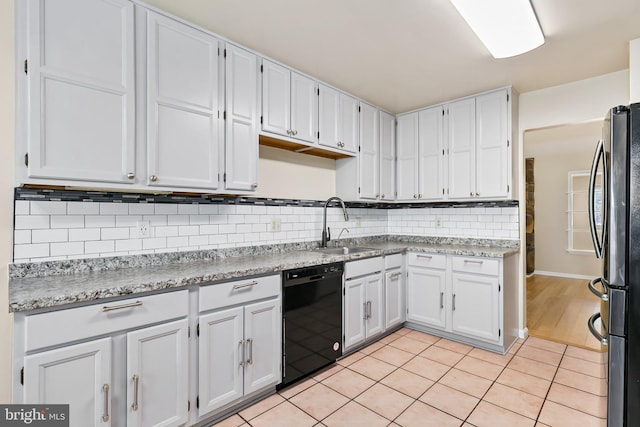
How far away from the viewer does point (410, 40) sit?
88.9 inches

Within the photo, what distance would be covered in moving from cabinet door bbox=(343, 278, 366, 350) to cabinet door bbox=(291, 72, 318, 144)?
4.35 ft

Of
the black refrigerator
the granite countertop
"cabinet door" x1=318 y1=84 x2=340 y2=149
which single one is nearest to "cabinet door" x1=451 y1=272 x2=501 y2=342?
the granite countertop

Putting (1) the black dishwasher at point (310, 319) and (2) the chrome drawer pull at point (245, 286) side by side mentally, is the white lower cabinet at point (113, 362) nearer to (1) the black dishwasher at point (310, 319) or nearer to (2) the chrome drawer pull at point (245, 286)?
(2) the chrome drawer pull at point (245, 286)

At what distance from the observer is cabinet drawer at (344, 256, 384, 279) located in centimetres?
270

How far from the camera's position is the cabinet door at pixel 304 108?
2666 mm

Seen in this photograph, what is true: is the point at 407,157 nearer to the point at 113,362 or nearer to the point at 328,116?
the point at 328,116

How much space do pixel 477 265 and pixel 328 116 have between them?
6.41ft

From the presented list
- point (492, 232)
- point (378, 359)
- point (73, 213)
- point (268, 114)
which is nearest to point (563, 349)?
point (492, 232)

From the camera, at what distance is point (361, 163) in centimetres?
339

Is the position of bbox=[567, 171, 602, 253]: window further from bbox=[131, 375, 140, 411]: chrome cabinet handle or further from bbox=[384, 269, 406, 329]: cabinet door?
bbox=[131, 375, 140, 411]: chrome cabinet handle

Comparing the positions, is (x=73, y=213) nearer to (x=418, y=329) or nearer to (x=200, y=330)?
(x=200, y=330)

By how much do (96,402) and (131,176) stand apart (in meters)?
1.11

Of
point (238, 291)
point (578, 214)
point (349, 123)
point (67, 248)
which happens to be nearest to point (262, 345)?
point (238, 291)

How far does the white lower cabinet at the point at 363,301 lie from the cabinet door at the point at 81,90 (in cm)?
183
